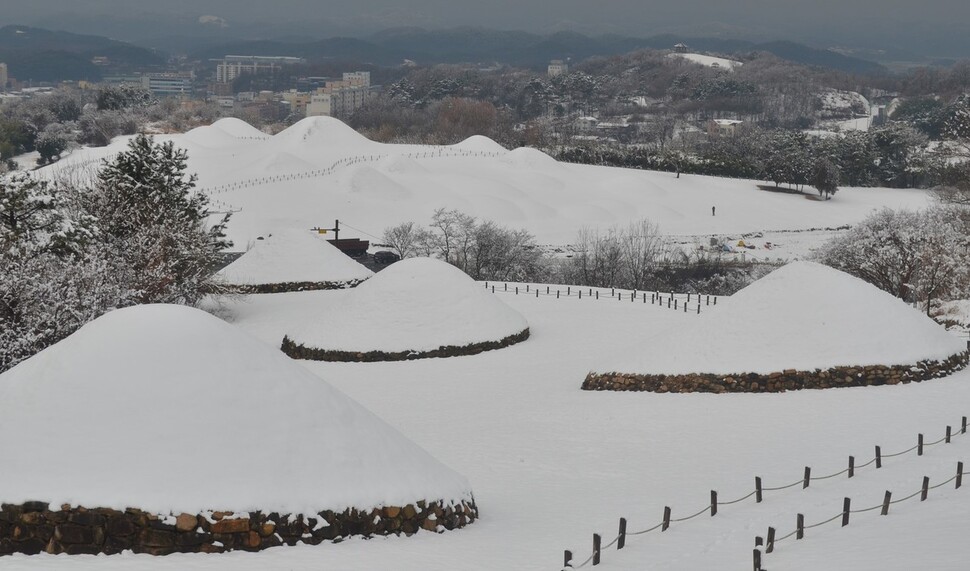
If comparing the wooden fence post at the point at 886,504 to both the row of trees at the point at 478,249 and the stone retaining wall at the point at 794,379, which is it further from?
the row of trees at the point at 478,249

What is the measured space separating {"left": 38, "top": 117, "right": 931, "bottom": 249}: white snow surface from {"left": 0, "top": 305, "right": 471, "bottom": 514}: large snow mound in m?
59.6

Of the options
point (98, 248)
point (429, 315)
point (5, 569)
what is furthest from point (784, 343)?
point (98, 248)

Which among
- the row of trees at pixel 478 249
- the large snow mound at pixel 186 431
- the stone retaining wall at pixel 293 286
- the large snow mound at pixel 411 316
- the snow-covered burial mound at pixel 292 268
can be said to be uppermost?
the large snow mound at pixel 186 431

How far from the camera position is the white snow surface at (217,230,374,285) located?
46.1m

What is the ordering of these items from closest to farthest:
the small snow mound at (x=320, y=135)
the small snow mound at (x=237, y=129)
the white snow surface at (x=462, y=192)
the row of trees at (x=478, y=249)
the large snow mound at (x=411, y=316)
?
1. the large snow mound at (x=411, y=316)
2. the row of trees at (x=478, y=249)
3. the white snow surface at (x=462, y=192)
4. the small snow mound at (x=320, y=135)
5. the small snow mound at (x=237, y=129)

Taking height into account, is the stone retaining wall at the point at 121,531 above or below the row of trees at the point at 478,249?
above

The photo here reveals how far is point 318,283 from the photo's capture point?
46281 mm

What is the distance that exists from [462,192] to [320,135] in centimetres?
3004

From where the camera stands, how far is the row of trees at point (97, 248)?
26.9m

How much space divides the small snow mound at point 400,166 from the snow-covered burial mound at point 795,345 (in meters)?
70.3

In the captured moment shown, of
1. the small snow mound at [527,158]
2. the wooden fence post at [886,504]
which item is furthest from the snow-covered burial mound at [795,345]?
the small snow mound at [527,158]

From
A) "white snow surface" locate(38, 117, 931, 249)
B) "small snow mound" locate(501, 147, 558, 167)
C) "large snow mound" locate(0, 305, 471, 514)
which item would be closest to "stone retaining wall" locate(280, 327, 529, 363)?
"large snow mound" locate(0, 305, 471, 514)

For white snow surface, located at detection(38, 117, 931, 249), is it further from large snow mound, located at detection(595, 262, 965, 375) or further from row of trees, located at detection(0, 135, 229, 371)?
large snow mound, located at detection(595, 262, 965, 375)

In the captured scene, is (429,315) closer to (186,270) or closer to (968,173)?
(186,270)
